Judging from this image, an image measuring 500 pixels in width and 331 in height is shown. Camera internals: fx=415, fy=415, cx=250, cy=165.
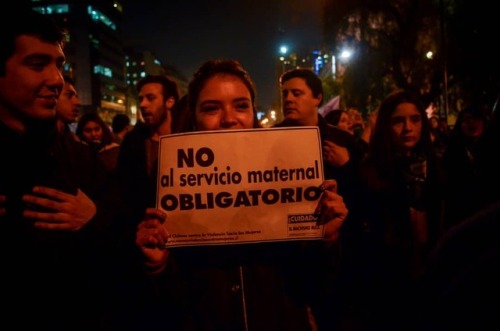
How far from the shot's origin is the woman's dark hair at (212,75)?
7.59ft

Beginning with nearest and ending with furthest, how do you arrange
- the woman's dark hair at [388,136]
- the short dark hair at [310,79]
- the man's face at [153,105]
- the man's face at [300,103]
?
the woman's dark hair at [388,136] < the man's face at [300,103] < the short dark hair at [310,79] < the man's face at [153,105]

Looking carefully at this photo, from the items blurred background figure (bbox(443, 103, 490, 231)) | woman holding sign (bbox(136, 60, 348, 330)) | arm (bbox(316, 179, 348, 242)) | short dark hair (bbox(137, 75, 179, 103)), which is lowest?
woman holding sign (bbox(136, 60, 348, 330))

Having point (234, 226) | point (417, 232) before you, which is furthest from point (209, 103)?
point (417, 232)

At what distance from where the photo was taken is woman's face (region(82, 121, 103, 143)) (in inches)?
273

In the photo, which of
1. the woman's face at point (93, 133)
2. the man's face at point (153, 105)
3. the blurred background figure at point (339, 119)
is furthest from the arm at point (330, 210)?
the woman's face at point (93, 133)

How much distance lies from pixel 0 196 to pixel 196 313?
0.98m

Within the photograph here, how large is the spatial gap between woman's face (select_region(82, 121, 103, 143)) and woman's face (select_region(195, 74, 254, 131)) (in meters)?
5.17

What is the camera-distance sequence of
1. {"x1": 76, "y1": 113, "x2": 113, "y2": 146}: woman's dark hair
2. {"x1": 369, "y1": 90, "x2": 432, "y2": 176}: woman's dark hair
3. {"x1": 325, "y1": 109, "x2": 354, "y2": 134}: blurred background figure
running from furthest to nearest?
{"x1": 325, "y1": 109, "x2": 354, "y2": 134}: blurred background figure < {"x1": 76, "y1": 113, "x2": 113, "y2": 146}: woman's dark hair < {"x1": 369, "y1": 90, "x2": 432, "y2": 176}: woman's dark hair

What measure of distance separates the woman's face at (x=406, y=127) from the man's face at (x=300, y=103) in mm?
926

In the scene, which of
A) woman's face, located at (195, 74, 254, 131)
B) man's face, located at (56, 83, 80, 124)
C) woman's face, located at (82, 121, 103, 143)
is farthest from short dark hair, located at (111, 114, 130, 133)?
woman's face, located at (195, 74, 254, 131)

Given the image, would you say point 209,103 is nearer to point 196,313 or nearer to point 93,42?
point 196,313

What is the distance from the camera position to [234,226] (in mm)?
1905

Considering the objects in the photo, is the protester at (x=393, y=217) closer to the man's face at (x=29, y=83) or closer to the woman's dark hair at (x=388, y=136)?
the woman's dark hair at (x=388, y=136)

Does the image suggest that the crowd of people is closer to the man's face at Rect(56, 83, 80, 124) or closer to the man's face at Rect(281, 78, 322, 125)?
the man's face at Rect(281, 78, 322, 125)
